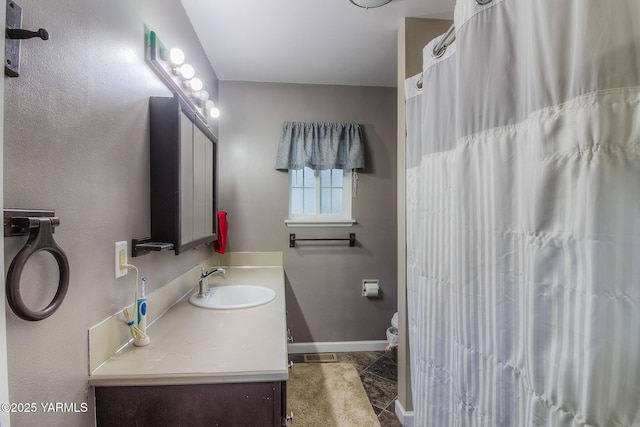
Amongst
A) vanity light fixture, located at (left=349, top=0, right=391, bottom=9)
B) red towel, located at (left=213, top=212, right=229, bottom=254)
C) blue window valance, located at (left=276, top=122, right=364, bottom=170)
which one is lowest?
red towel, located at (left=213, top=212, right=229, bottom=254)

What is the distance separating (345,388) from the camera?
197cm

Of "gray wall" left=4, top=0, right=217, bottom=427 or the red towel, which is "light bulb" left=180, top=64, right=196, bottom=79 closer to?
"gray wall" left=4, top=0, right=217, bottom=427

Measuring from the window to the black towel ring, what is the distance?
1881mm

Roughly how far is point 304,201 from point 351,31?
138cm

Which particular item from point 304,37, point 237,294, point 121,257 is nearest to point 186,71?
point 304,37

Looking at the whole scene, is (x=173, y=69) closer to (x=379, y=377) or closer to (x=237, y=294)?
(x=237, y=294)

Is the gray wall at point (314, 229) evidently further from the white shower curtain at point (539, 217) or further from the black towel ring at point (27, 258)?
the black towel ring at point (27, 258)

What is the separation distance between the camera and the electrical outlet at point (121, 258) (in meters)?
0.92

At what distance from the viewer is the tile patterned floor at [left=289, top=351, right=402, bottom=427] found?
1.75 metres

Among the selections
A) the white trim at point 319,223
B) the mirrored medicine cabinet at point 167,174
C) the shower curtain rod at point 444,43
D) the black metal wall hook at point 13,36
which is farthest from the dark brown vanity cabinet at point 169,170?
the white trim at point 319,223

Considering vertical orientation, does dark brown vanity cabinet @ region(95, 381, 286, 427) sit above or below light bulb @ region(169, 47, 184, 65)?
below

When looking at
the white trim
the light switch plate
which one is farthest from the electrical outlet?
the white trim

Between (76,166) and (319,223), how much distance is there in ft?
6.13

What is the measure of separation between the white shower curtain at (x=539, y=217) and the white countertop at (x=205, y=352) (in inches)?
24.2
